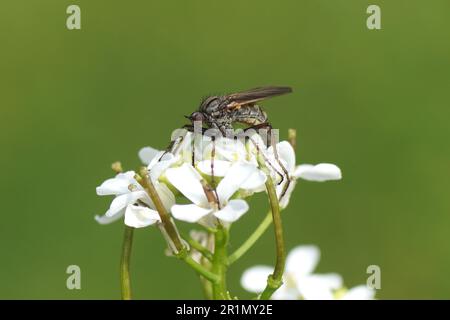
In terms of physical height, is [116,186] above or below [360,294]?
above

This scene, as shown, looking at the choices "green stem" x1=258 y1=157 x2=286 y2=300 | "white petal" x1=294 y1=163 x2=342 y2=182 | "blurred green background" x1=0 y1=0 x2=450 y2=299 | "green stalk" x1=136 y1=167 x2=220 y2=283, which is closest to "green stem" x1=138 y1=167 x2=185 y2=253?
"green stalk" x1=136 y1=167 x2=220 y2=283

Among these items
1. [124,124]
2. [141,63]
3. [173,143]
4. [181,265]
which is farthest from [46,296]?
[173,143]

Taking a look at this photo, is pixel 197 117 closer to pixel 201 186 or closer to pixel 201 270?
pixel 201 186

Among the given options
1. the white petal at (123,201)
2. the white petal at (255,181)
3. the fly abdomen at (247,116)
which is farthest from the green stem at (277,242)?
the fly abdomen at (247,116)

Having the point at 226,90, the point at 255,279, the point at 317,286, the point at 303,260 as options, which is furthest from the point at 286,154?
the point at 226,90

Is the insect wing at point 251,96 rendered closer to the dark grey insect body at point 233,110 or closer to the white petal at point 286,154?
the dark grey insect body at point 233,110
